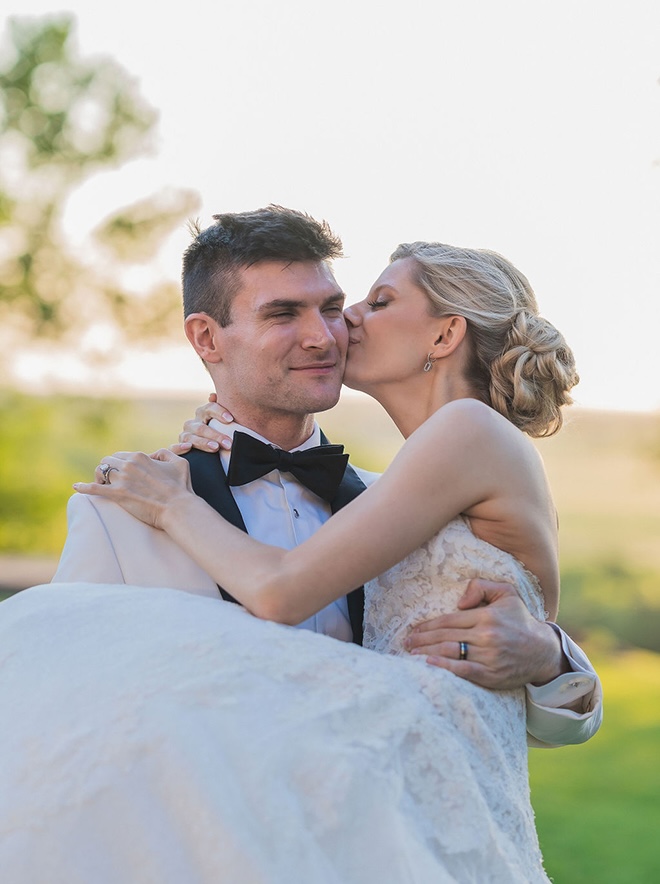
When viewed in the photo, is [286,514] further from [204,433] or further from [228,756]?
[228,756]

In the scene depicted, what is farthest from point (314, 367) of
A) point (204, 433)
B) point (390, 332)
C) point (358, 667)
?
point (358, 667)

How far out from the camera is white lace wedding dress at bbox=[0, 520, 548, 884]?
1.68m

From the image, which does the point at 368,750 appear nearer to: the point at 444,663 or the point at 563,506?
the point at 444,663

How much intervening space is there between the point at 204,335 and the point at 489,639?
1.22m

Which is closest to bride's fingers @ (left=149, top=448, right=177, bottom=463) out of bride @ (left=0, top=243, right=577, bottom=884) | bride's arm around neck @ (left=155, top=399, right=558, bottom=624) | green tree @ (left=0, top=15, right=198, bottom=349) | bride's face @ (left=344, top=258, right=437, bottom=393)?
bride @ (left=0, top=243, right=577, bottom=884)

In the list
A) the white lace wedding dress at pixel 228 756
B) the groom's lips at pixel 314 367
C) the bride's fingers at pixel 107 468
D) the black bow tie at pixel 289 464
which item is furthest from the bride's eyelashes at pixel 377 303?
the white lace wedding dress at pixel 228 756

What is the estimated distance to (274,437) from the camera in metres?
2.88

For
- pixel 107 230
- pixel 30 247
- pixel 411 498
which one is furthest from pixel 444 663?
pixel 30 247

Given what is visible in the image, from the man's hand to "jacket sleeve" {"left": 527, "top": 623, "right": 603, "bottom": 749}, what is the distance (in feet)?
0.36

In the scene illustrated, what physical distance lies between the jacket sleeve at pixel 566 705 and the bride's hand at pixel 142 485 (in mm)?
929

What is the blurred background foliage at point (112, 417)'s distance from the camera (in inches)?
412

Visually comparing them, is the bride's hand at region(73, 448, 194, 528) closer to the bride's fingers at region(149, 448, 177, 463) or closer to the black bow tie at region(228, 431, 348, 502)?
the bride's fingers at region(149, 448, 177, 463)

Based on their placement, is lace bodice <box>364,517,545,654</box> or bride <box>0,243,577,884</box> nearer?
bride <box>0,243,577,884</box>

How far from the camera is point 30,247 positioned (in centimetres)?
1463
